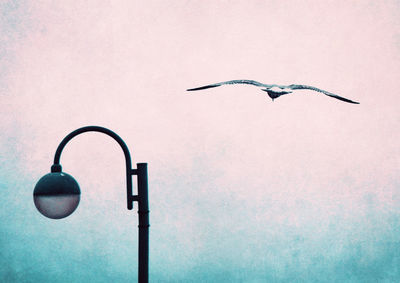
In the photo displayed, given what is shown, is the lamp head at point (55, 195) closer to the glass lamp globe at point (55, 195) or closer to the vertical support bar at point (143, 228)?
the glass lamp globe at point (55, 195)

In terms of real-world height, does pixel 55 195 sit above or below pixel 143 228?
above

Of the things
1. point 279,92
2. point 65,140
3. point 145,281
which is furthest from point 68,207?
point 279,92

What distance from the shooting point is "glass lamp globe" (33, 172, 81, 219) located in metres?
3.64

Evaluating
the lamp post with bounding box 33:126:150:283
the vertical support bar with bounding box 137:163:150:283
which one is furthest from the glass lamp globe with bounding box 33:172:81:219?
the vertical support bar with bounding box 137:163:150:283

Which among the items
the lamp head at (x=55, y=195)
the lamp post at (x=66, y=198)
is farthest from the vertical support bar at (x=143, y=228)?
the lamp head at (x=55, y=195)

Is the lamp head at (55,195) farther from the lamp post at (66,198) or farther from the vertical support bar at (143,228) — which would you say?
the vertical support bar at (143,228)

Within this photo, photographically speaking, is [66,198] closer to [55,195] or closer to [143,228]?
[55,195]

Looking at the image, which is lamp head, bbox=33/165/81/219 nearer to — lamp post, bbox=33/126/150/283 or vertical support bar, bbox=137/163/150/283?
lamp post, bbox=33/126/150/283

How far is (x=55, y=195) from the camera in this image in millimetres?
3645

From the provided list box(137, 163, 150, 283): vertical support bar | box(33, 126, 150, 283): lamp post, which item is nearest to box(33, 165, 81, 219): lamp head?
box(33, 126, 150, 283): lamp post

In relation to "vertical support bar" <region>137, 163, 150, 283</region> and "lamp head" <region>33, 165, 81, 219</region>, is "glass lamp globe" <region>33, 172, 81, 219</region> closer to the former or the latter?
"lamp head" <region>33, 165, 81, 219</region>

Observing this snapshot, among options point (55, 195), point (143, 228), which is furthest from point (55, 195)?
point (143, 228)

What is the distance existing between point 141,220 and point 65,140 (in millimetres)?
958

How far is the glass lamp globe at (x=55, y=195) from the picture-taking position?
11.9 ft
